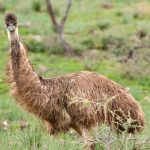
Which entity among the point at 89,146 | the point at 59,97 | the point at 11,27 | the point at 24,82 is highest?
the point at 11,27

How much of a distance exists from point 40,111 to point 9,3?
1416 centimetres

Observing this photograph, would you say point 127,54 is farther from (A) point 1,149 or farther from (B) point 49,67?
(A) point 1,149

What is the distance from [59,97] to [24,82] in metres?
0.41

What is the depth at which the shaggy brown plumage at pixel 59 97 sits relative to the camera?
791 centimetres

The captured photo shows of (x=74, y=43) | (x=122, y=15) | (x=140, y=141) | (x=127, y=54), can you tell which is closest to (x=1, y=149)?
(x=140, y=141)

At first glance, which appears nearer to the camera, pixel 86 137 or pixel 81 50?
pixel 86 137

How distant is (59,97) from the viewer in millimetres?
7980

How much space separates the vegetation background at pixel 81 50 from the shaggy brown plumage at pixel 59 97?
0.27 m

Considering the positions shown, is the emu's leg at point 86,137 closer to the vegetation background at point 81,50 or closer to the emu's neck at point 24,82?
the vegetation background at point 81,50

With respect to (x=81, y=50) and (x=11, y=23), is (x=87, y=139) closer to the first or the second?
(x=11, y=23)

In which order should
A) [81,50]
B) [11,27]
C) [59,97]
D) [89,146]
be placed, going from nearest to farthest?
[89,146], [11,27], [59,97], [81,50]

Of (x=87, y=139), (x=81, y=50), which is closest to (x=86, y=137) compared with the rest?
(x=87, y=139)

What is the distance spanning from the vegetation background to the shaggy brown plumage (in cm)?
27

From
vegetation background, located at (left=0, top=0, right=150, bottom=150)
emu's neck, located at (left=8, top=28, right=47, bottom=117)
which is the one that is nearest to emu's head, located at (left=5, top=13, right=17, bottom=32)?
emu's neck, located at (left=8, top=28, right=47, bottom=117)
